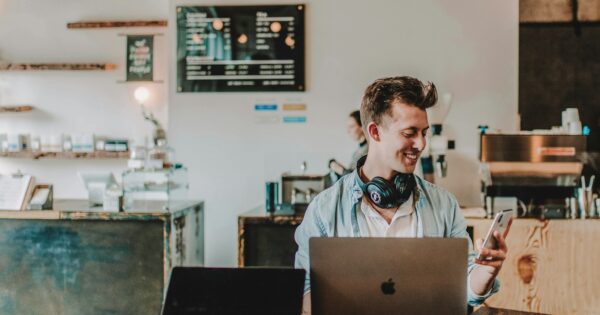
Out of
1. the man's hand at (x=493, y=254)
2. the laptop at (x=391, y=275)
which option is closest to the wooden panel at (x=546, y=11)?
the man's hand at (x=493, y=254)

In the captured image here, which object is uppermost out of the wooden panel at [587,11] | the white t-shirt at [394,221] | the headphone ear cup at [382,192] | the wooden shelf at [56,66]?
the wooden panel at [587,11]

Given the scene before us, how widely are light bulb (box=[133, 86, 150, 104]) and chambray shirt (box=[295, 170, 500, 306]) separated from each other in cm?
486

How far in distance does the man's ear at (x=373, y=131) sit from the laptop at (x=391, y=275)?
0.57 m

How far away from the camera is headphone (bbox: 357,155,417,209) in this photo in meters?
1.75

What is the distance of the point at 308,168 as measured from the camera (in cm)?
467

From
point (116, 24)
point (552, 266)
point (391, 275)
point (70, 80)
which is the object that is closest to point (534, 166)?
point (552, 266)

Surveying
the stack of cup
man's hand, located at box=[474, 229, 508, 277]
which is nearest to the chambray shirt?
man's hand, located at box=[474, 229, 508, 277]

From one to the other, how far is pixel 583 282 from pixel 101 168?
4966 mm

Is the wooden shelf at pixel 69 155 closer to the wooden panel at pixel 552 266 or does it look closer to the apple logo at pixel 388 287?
the wooden panel at pixel 552 266

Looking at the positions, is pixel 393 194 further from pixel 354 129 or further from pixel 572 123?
pixel 354 129

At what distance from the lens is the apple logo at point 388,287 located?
4.20ft

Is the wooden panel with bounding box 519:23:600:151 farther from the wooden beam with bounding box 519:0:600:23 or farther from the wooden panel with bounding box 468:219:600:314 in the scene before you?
the wooden panel with bounding box 468:219:600:314

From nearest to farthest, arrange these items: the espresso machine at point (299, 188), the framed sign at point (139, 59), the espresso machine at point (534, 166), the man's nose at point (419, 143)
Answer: the man's nose at point (419, 143) < the espresso machine at point (534, 166) < the espresso machine at point (299, 188) < the framed sign at point (139, 59)

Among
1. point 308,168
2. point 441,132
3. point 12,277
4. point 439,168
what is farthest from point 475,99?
point 12,277
